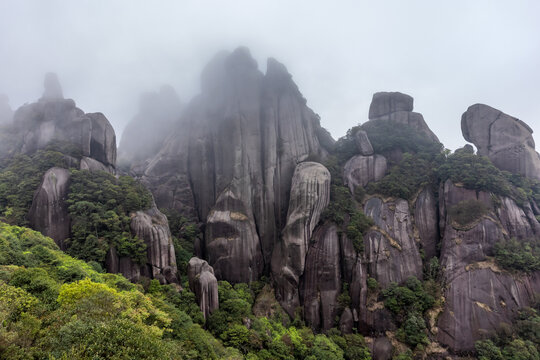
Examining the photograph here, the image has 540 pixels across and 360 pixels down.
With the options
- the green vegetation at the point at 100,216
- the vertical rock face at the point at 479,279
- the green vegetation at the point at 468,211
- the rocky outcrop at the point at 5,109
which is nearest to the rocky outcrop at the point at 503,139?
the vertical rock face at the point at 479,279

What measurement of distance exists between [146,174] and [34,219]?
50.8 feet

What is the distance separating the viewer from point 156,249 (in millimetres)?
22891

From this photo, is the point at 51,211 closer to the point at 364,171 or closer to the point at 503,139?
the point at 364,171

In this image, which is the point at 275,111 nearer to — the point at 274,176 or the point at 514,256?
the point at 274,176

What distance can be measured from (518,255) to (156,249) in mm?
30108

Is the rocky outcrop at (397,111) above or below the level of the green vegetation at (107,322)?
above

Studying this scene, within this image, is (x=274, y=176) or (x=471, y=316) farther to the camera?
(x=274, y=176)

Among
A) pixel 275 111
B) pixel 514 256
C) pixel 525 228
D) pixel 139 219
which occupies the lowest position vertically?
pixel 514 256

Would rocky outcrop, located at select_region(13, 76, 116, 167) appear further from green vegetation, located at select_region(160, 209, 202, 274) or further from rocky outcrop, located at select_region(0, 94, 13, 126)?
green vegetation, located at select_region(160, 209, 202, 274)

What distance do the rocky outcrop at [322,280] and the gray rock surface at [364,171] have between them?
7.40 meters

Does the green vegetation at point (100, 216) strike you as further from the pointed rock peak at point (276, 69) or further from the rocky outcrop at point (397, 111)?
the rocky outcrop at point (397, 111)

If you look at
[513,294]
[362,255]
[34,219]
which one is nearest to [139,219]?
[34,219]

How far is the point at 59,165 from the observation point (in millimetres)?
23812

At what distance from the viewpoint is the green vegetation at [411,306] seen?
21102mm
